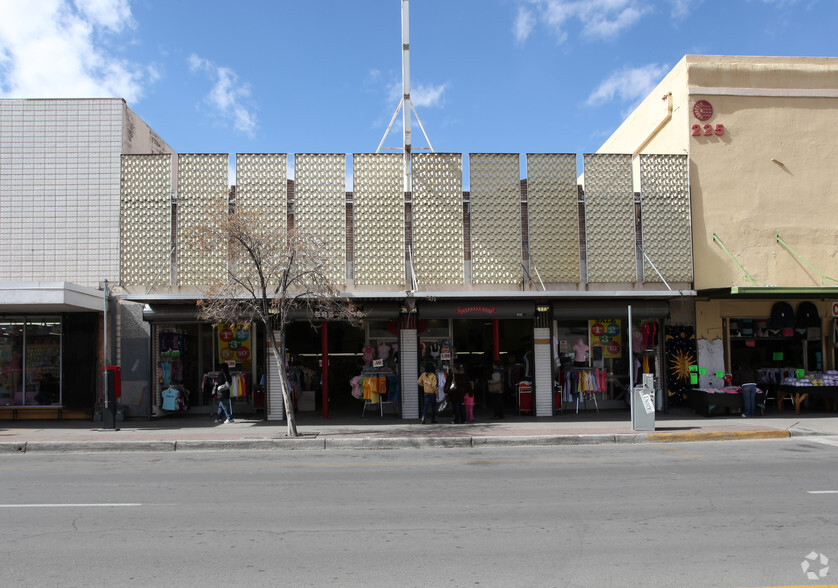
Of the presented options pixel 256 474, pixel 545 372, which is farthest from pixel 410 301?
pixel 256 474

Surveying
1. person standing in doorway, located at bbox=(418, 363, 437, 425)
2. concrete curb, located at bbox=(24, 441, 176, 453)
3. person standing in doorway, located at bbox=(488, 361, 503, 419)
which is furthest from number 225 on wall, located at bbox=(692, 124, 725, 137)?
concrete curb, located at bbox=(24, 441, 176, 453)

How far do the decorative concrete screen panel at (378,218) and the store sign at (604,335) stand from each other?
6.22m

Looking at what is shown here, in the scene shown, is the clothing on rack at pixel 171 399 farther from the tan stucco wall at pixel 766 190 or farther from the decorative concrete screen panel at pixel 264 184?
the tan stucco wall at pixel 766 190

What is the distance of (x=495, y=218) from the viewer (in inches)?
704

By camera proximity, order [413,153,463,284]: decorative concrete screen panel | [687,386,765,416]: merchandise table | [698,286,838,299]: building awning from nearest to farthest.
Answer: [698,286,838,299]: building awning → [687,386,765,416]: merchandise table → [413,153,463,284]: decorative concrete screen panel

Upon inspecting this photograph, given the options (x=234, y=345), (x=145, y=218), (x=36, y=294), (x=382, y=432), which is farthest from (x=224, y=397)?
(x=145, y=218)

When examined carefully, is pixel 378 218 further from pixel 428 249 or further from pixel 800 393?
pixel 800 393

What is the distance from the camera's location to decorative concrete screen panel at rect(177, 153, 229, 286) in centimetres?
1745

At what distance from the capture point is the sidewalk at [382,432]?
44.1 feet

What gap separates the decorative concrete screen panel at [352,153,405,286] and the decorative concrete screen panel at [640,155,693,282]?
23.7 feet

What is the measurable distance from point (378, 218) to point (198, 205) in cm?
511

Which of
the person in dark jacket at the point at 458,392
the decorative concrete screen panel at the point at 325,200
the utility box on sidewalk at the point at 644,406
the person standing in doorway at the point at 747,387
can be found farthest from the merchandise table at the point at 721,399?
the decorative concrete screen panel at the point at 325,200

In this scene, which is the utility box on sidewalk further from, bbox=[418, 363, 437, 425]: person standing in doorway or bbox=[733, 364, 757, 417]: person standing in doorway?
bbox=[418, 363, 437, 425]: person standing in doorway

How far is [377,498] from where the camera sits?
27.5 ft
